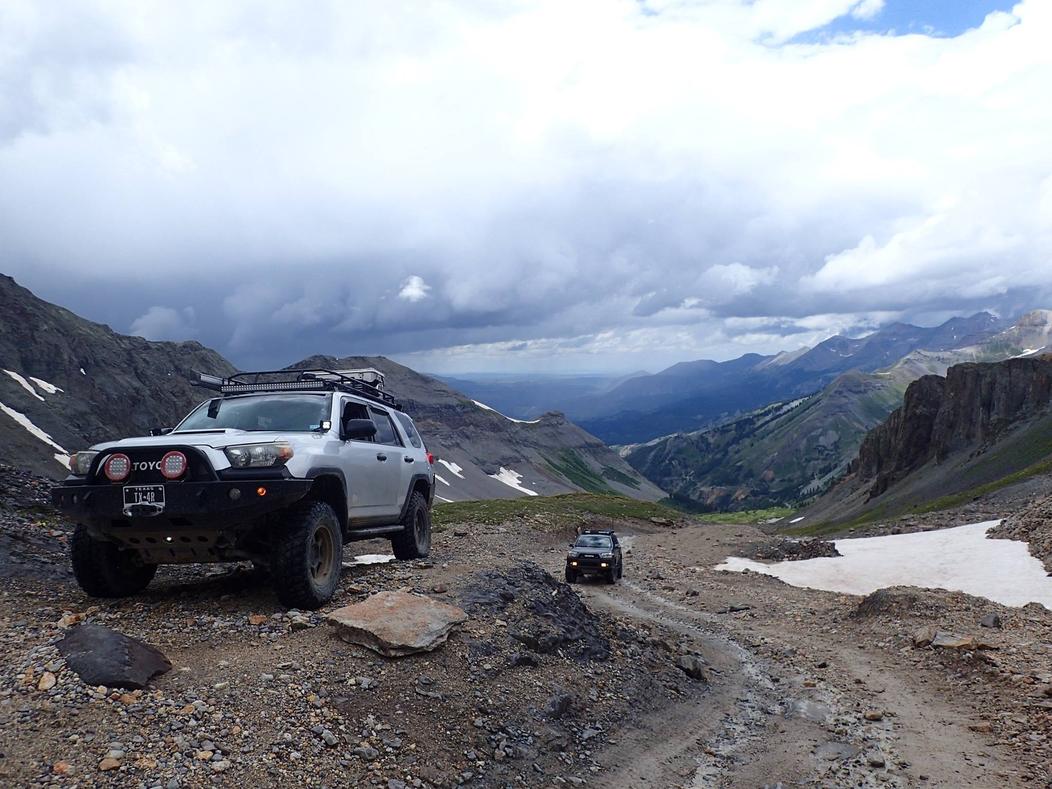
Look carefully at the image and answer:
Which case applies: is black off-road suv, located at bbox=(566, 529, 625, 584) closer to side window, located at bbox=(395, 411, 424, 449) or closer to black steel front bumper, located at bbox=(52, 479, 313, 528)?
side window, located at bbox=(395, 411, 424, 449)

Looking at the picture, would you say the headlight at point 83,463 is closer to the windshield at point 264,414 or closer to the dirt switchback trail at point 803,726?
the windshield at point 264,414

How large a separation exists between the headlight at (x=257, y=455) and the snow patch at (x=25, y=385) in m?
125

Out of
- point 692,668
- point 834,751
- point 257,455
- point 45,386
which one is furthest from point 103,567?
point 45,386

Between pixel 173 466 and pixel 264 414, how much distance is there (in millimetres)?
2379

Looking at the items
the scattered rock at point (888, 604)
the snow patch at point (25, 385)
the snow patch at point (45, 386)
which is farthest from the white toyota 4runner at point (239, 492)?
the snow patch at point (45, 386)

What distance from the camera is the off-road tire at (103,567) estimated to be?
9.47 metres

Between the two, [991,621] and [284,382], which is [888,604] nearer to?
[991,621]

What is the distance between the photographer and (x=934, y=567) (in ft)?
96.2

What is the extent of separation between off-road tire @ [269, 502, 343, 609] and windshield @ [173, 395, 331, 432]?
145cm

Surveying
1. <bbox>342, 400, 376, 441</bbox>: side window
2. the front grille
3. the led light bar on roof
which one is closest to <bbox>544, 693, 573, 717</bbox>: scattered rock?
the front grille

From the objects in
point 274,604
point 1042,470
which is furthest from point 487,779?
point 1042,470

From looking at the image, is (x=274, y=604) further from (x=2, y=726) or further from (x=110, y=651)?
(x=2, y=726)

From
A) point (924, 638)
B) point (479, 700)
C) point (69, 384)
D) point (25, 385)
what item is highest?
point (69, 384)

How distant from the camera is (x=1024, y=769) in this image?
28.5 ft
